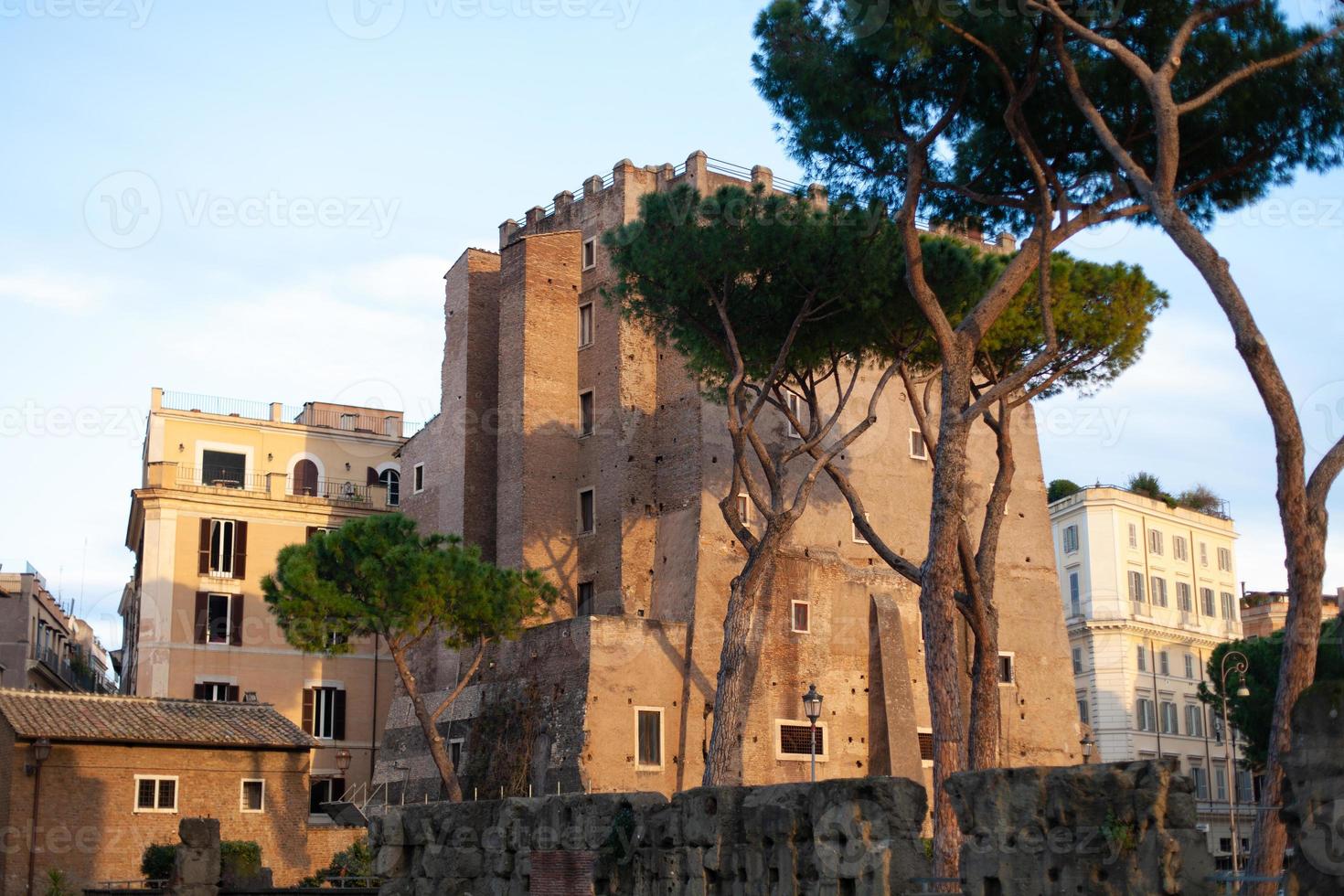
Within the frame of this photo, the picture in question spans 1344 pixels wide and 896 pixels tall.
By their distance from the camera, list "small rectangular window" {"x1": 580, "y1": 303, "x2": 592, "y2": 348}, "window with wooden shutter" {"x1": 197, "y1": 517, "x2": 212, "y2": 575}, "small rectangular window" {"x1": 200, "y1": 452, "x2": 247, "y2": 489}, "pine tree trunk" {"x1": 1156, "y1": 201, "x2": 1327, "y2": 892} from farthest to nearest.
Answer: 1. "small rectangular window" {"x1": 200, "y1": 452, "x2": 247, "y2": 489}
2. "window with wooden shutter" {"x1": 197, "y1": 517, "x2": 212, "y2": 575}
3. "small rectangular window" {"x1": 580, "y1": 303, "x2": 592, "y2": 348}
4. "pine tree trunk" {"x1": 1156, "y1": 201, "x2": 1327, "y2": 892}

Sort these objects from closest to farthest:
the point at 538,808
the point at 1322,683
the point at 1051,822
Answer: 1. the point at 1322,683
2. the point at 1051,822
3. the point at 538,808

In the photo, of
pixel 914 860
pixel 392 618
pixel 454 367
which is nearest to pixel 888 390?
pixel 454 367

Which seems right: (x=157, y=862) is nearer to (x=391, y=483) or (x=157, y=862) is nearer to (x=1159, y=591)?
(x=391, y=483)

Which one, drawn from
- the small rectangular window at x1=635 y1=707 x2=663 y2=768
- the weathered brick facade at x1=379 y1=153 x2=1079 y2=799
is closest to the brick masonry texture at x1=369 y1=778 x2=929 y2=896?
the weathered brick facade at x1=379 y1=153 x2=1079 y2=799

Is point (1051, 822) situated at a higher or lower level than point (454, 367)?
lower

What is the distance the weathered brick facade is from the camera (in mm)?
31781

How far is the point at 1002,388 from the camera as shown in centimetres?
2134

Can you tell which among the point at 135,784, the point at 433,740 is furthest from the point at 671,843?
the point at 135,784

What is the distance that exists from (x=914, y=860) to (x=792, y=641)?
71.4 ft

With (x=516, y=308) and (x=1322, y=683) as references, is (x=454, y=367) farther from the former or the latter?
(x=1322, y=683)

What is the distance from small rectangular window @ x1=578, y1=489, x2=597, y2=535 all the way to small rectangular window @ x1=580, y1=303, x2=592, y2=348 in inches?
144

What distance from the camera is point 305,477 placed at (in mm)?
44531

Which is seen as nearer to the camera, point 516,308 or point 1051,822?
point 1051,822

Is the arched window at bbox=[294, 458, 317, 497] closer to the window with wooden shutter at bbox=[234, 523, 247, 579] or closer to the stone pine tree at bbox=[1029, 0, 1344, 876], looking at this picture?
the window with wooden shutter at bbox=[234, 523, 247, 579]
